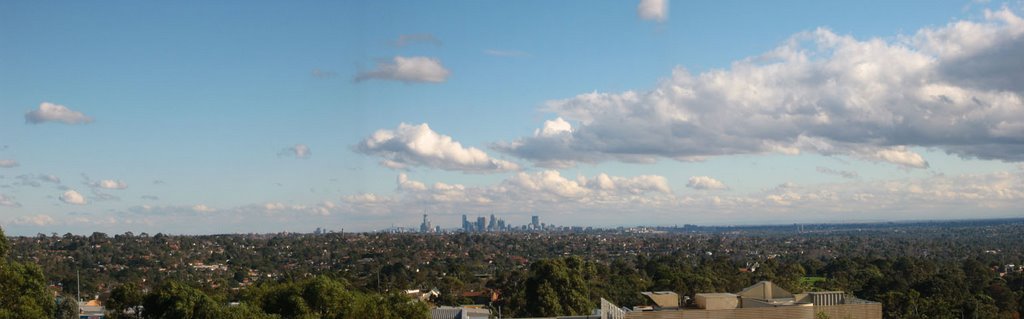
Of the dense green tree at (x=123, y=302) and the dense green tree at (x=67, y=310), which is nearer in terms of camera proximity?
the dense green tree at (x=123, y=302)

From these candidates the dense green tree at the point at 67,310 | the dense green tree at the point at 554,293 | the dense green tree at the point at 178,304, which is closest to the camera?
the dense green tree at the point at 178,304

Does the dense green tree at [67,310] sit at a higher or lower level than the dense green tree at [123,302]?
lower

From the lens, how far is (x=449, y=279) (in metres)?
81.4

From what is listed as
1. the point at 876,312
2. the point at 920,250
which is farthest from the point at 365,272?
the point at 920,250

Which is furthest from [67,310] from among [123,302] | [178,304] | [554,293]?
[554,293]

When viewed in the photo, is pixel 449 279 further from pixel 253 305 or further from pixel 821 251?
pixel 821 251

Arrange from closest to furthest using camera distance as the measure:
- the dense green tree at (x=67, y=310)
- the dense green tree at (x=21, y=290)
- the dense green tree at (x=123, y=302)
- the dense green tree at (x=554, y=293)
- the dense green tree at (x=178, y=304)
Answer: the dense green tree at (x=21, y=290) → the dense green tree at (x=178, y=304) → the dense green tree at (x=123, y=302) → the dense green tree at (x=67, y=310) → the dense green tree at (x=554, y=293)

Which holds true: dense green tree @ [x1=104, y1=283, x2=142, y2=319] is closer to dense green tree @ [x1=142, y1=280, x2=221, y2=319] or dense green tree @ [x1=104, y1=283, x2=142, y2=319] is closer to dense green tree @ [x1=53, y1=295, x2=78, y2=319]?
dense green tree @ [x1=142, y1=280, x2=221, y2=319]

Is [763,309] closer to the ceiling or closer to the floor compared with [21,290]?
closer to the floor

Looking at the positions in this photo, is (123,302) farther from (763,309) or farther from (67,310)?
(763,309)

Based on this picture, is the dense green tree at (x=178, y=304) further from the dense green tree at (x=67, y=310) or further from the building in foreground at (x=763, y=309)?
the building in foreground at (x=763, y=309)

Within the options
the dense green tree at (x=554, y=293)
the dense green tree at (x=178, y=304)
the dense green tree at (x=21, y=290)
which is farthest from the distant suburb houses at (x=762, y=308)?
the dense green tree at (x=21, y=290)

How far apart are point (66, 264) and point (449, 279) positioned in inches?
2048

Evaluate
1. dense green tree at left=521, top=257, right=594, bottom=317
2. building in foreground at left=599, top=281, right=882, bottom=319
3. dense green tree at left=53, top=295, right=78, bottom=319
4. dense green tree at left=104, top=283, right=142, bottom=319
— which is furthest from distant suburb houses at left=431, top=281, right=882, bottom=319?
dense green tree at left=53, top=295, right=78, bottom=319
